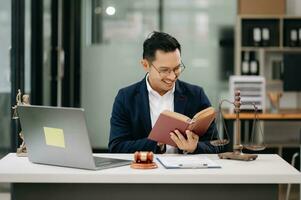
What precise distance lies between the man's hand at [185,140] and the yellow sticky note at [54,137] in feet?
1.59

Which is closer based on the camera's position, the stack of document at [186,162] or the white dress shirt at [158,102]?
the stack of document at [186,162]

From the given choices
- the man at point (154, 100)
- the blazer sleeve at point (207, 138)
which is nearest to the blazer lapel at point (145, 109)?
the man at point (154, 100)

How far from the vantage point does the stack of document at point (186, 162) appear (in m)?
2.14

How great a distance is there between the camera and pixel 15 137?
4.03m

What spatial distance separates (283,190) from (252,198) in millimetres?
3121

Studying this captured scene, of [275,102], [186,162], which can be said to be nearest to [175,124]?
[186,162]

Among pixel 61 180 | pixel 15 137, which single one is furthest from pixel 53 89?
pixel 61 180

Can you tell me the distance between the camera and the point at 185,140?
2.37 m

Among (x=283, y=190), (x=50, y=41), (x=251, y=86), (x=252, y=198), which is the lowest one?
(x=283, y=190)

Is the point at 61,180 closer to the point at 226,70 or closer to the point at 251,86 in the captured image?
the point at 251,86

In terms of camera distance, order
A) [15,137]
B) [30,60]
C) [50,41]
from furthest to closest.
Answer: [50,41] → [30,60] → [15,137]

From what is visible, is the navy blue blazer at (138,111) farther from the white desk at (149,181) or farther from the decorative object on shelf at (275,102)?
the decorative object on shelf at (275,102)

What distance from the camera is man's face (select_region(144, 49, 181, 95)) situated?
2604 millimetres

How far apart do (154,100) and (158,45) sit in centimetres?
29
